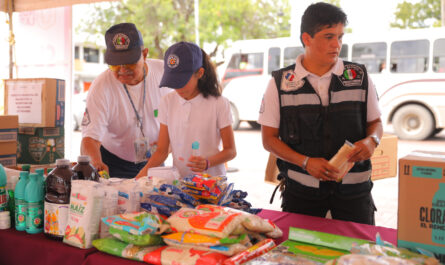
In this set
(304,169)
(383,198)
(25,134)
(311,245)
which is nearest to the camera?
(311,245)

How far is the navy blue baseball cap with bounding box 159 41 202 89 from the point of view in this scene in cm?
179

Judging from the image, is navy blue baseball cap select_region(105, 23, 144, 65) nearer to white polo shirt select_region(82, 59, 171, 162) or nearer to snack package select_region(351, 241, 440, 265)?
white polo shirt select_region(82, 59, 171, 162)

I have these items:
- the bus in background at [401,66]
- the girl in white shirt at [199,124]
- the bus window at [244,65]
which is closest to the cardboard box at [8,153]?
the girl in white shirt at [199,124]

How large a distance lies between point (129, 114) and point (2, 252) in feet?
3.29

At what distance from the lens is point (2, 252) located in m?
1.40

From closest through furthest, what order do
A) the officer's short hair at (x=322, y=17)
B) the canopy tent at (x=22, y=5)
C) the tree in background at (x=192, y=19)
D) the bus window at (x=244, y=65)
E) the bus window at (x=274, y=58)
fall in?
the officer's short hair at (x=322, y=17)
the canopy tent at (x=22, y=5)
the bus window at (x=274, y=58)
the bus window at (x=244, y=65)
the tree in background at (x=192, y=19)

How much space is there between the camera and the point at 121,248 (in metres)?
1.18

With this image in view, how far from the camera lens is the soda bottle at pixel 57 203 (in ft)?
4.20

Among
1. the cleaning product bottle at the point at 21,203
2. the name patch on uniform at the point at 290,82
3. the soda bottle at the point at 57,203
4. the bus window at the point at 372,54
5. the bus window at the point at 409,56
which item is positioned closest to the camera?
the soda bottle at the point at 57,203

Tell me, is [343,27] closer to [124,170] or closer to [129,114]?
[129,114]

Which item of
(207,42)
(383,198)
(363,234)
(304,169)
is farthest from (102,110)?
(207,42)

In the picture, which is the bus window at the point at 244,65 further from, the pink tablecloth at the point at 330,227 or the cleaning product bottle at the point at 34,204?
the cleaning product bottle at the point at 34,204

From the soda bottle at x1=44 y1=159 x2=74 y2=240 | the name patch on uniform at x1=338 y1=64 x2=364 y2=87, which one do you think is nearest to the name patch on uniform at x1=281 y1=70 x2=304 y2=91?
the name patch on uniform at x1=338 y1=64 x2=364 y2=87

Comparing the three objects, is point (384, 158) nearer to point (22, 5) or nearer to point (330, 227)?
point (330, 227)
